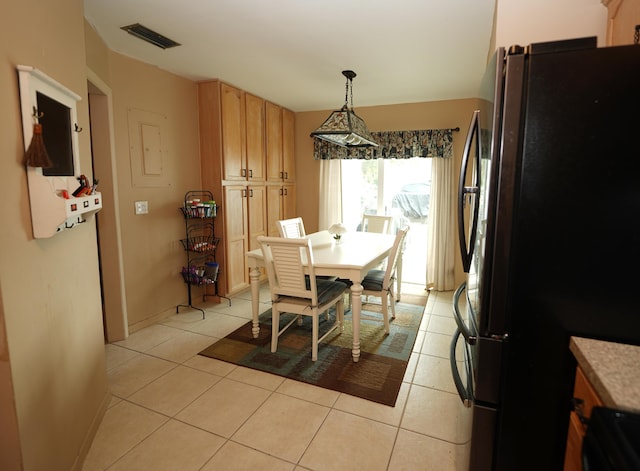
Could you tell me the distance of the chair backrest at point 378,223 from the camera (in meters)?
4.27

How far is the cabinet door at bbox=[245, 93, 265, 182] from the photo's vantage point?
4.18 metres

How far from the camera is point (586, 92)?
0.96m

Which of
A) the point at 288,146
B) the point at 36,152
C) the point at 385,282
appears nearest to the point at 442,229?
the point at 385,282

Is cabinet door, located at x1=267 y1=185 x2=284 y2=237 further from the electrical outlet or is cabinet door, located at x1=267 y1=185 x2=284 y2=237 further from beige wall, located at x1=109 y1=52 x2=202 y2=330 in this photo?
the electrical outlet

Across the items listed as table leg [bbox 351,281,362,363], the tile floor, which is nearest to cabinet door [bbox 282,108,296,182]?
table leg [bbox 351,281,362,363]

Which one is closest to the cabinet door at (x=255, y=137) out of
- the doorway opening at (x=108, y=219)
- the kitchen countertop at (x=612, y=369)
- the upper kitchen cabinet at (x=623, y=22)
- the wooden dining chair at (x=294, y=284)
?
the doorway opening at (x=108, y=219)

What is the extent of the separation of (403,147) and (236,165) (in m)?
2.16

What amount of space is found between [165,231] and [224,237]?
0.63 m

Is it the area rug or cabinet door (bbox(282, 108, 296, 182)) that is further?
cabinet door (bbox(282, 108, 296, 182))

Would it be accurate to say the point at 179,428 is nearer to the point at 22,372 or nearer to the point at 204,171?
the point at 22,372

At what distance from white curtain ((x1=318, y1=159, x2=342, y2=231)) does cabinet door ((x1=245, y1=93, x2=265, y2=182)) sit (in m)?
0.99


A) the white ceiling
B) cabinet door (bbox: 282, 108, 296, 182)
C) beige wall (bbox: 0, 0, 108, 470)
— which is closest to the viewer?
beige wall (bbox: 0, 0, 108, 470)

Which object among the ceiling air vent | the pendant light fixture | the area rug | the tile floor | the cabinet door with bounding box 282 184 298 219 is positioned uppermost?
the ceiling air vent

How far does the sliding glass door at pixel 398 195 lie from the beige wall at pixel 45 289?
3594mm
